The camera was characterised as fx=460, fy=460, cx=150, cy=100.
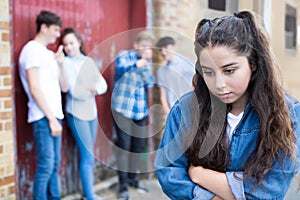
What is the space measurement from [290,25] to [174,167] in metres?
3.14

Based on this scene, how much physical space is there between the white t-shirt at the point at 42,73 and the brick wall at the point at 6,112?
0.17 meters

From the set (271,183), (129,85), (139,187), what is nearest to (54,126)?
(139,187)

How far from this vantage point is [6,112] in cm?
288

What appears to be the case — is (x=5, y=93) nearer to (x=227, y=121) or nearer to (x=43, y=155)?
(x=43, y=155)

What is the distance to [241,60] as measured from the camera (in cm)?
111

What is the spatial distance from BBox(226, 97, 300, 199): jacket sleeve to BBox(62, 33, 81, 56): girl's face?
2.34 m

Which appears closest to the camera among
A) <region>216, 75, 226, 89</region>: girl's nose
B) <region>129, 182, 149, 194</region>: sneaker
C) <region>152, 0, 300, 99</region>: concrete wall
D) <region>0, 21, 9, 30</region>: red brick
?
<region>216, 75, 226, 89</region>: girl's nose

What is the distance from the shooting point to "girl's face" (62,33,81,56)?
3334 millimetres

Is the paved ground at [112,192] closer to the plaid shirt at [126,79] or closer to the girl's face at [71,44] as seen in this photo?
the girl's face at [71,44]

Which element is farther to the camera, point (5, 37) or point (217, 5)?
point (217, 5)

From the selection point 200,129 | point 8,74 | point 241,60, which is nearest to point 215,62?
point 241,60

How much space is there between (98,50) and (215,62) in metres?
0.29

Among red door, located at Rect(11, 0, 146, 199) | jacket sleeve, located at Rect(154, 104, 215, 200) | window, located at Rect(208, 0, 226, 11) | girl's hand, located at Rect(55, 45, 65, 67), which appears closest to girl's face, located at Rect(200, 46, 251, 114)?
jacket sleeve, located at Rect(154, 104, 215, 200)

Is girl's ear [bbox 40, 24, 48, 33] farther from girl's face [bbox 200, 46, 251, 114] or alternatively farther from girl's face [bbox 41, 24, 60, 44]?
girl's face [bbox 200, 46, 251, 114]
